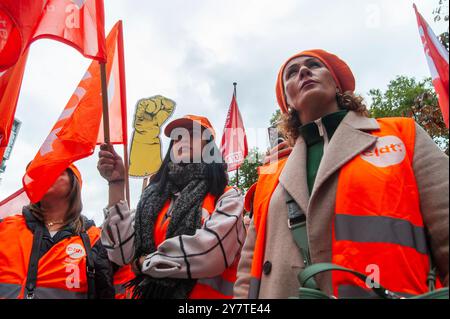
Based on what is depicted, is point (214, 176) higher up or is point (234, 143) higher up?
point (234, 143)

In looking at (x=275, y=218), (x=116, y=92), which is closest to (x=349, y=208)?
(x=275, y=218)

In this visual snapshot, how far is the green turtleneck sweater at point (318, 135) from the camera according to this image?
189 cm

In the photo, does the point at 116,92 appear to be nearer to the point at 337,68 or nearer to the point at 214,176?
the point at 214,176

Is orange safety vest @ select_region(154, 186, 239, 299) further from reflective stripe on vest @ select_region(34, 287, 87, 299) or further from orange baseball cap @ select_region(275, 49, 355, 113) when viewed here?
orange baseball cap @ select_region(275, 49, 355, 113)

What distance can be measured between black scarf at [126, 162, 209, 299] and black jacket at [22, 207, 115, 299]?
0.43 m

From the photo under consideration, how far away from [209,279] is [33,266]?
1211 millimetres

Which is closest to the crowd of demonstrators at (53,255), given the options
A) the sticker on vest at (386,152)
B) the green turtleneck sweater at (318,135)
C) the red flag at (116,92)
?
the red flag at (116,92)

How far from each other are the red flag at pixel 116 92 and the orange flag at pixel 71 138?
2 cm

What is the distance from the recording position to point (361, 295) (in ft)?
4.43

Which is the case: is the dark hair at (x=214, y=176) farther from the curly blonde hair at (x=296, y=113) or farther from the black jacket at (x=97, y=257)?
the black jacket at (x=97, y=257)

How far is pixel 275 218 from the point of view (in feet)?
5.91

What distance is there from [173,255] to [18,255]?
1.25 metres
